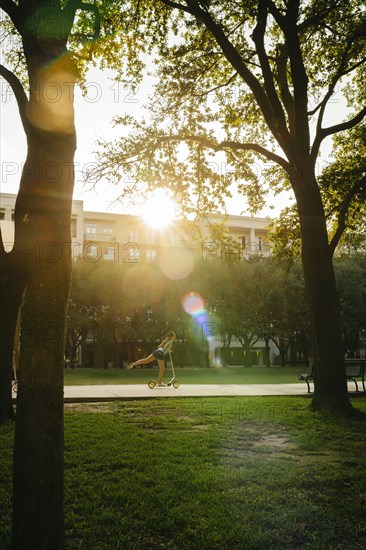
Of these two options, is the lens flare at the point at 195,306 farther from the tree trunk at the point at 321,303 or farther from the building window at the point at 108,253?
the tree trunk at the point at 321,303

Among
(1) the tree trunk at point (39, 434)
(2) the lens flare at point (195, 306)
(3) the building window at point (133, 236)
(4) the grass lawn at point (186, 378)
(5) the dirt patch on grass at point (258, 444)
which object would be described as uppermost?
(3) the building window at point (133, 236)

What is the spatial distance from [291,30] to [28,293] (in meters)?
9.78

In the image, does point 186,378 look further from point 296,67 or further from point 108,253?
point 108,253

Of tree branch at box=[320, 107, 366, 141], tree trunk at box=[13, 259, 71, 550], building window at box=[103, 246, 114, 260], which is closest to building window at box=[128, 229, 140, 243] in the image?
building window at box=[103, 246, 114, 260]

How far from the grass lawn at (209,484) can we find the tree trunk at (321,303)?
61.8 inches

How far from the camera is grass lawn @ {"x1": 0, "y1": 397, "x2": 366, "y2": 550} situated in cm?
372

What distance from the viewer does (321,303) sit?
10.6 m

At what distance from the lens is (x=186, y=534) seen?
3.75m

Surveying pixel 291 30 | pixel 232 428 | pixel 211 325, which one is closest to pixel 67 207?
pixel 232 428

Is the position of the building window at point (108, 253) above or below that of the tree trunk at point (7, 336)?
above

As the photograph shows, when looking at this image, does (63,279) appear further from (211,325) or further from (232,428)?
(211,325)

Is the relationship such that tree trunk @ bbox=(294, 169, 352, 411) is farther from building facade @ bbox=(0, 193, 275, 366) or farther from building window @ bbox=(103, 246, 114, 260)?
building window @ bbox=(103, 246, 114, 260)

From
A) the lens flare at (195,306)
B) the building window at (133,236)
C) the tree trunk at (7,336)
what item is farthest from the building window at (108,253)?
the tree trunk at (7,336)

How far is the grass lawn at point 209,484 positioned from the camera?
12.2ft
